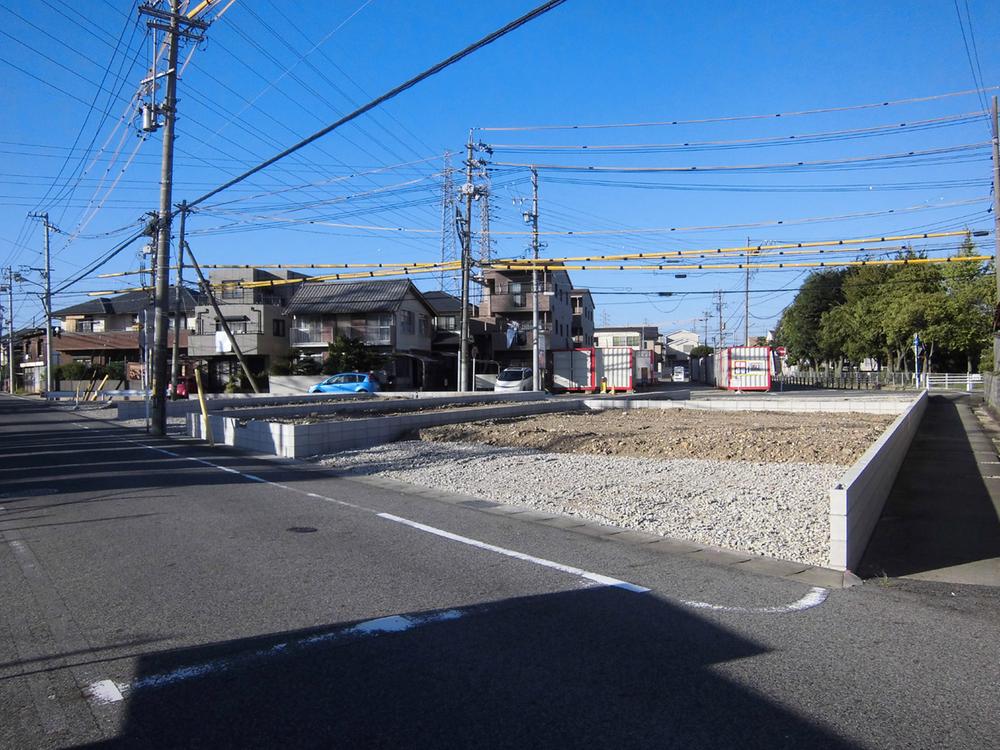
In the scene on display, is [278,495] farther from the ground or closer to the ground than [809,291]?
closer to the ground

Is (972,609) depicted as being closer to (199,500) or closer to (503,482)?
(503,482)

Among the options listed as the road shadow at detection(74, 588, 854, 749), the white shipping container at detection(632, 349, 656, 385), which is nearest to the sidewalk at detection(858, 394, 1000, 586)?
the road shadow at detection(74, 588, 854, 749)

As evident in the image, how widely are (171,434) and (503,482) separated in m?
14.1

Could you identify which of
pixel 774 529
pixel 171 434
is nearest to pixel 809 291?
pixel 171 434

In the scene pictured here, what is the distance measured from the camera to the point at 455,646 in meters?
4.73

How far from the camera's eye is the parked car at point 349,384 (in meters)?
36.8

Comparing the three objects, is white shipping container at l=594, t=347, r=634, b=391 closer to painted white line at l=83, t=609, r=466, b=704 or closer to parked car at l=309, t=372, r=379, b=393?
parked car at l=309, t=372, r=379, b=393

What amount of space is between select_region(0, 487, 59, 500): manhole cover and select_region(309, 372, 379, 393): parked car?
81.7 feet

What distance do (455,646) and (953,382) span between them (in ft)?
184

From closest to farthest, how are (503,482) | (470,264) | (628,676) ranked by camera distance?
(628,676) → (503,482) → (470,264)

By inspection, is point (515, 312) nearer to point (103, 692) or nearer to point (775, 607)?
point (775, 607)

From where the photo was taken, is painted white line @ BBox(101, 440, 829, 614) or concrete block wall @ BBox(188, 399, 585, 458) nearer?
painted white line @ BBox(101, 440, 829, 614)

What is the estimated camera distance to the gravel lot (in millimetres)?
7945

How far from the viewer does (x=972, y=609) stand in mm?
5648
